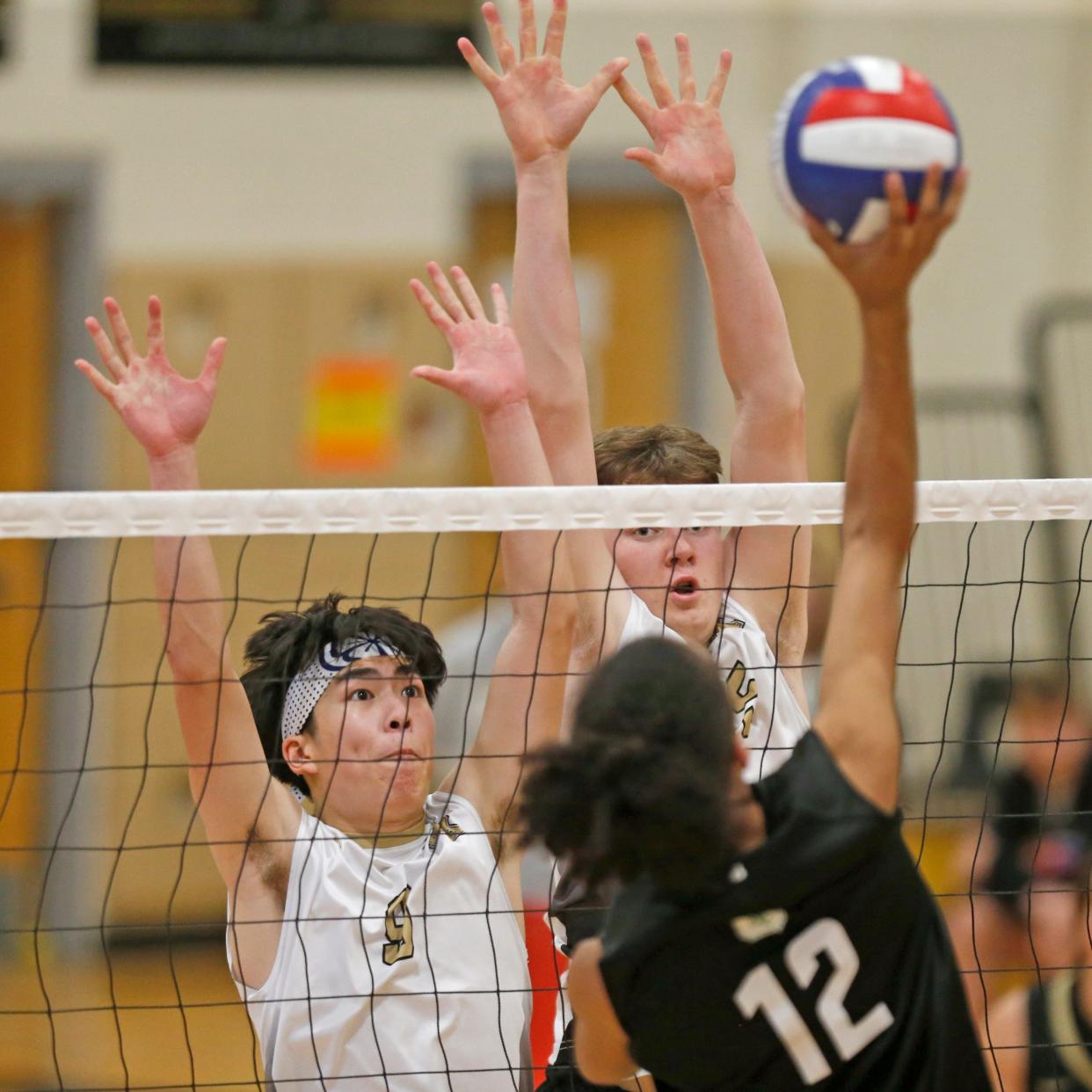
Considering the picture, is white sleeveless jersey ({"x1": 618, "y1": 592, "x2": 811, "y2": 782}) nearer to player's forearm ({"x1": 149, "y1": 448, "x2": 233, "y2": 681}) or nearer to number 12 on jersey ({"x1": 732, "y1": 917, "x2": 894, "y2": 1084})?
player's forearm ({"x1": 149, "y1": 448, "x2": 233, "y2": 681})

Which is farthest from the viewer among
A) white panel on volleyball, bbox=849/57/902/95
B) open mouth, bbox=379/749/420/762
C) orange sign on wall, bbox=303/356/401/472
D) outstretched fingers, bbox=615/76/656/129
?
orange sign on wall, bbox=303/356/401/472

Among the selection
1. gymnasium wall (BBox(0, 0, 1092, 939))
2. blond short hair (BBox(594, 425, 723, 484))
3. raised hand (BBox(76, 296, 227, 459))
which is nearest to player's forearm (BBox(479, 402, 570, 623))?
blond short hair (BBox(594, 425, 723, 484))

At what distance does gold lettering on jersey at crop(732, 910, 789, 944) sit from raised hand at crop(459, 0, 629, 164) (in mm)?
1643

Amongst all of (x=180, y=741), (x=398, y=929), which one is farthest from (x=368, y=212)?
(x=398, y=929)

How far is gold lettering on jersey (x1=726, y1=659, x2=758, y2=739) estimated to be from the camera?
3.20 m

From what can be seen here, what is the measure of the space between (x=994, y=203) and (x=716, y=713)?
6.80 m

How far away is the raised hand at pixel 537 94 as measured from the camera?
3.36 meters

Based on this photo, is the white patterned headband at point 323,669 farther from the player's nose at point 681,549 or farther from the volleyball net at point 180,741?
the volleyball net at point 180,741

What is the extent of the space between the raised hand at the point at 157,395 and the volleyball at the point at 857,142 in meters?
1.18

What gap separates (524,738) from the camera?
10.4ft

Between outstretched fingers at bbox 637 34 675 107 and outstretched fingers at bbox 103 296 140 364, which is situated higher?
outstretched fingers at bbox 637 34 675 107

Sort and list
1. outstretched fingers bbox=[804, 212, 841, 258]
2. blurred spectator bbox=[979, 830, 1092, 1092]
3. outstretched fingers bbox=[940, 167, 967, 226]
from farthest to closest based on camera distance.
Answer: blurred spectator bbox=[979, 830, 1092, 1092] → outstretched fingers bbox=[804, 212, 841, 258] → outstretched fingers bbox=[940, 167, 967, 226]

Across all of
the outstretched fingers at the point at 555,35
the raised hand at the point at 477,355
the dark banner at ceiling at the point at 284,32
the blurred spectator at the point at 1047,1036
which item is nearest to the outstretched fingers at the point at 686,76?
the outstretched fingers at the point at 555,35

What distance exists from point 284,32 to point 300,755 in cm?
555
